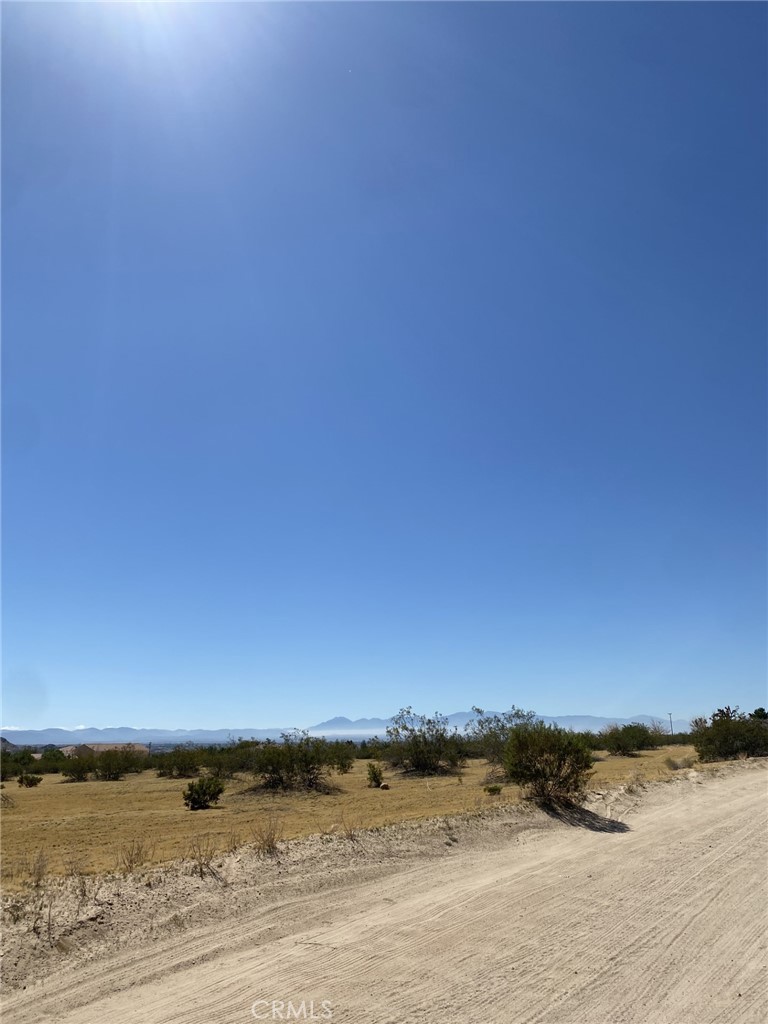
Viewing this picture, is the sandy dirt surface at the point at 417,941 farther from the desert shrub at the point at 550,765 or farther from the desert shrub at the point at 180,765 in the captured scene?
the desert shrub at the point at 180,765

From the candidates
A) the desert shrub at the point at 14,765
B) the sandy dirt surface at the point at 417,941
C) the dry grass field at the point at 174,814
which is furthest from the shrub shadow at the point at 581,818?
the desert shrub at the point at 14,765

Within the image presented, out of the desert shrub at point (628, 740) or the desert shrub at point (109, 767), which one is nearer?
the desert shrub at point (109, 767)

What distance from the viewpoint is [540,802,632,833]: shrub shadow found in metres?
13.6

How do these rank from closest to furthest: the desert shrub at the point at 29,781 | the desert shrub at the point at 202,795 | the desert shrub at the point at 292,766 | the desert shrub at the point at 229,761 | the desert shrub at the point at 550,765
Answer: the desert shrub at the point at 550,765 → the desert shrub at the point at 202,795 → the desert shrub at the point at 292,766 → the desert shrub at the point at 29,781 → the desert shrub at the point at 229,761

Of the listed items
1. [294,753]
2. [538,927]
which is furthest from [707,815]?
[294,753]

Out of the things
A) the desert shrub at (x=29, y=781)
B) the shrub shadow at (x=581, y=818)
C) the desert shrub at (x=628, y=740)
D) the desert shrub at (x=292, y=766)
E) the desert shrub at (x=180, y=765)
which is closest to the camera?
the shrub shadow at (x=581, y=818)

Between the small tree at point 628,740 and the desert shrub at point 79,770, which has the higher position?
the small tree at point 628,740

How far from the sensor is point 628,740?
168 ft

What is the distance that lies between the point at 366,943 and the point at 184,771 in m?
38.9

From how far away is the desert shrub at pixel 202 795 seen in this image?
24594mm

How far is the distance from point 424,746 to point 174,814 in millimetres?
20417

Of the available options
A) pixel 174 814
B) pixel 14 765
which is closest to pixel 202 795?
pixel 174 814

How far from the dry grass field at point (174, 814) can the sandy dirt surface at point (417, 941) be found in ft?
7.60

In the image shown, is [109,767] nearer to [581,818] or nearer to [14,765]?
[14,765]
